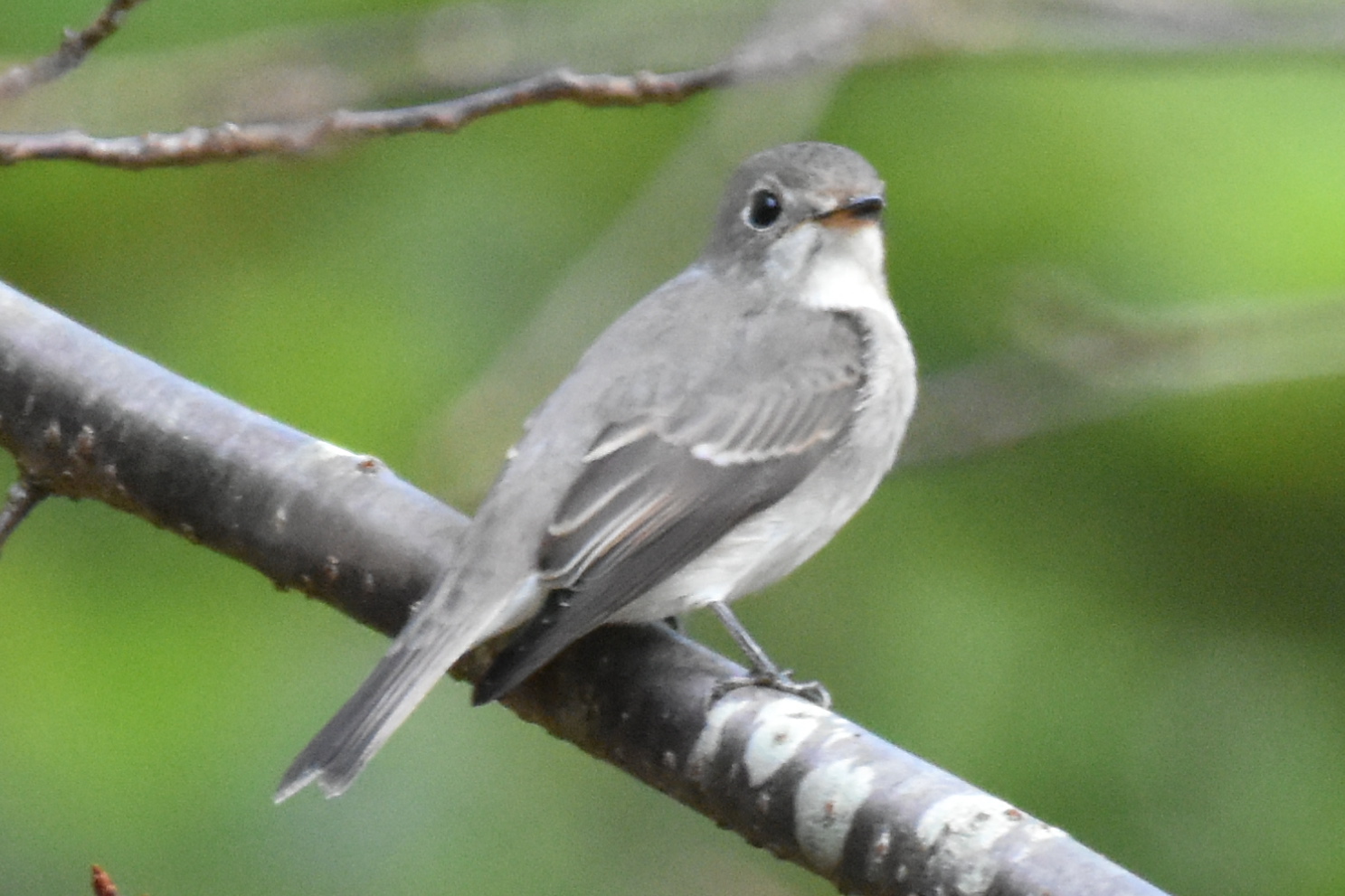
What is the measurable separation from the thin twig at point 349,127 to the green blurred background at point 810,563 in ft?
3.27

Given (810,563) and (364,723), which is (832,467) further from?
(364,723)

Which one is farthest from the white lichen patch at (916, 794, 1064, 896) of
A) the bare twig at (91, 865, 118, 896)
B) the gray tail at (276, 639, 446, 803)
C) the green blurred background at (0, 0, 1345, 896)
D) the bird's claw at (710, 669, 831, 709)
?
the green blurred background at (0, 0, 1345, 896)

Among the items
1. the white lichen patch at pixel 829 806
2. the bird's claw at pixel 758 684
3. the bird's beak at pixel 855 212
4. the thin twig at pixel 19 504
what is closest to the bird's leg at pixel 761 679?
the bird's claw at pixel 758 684

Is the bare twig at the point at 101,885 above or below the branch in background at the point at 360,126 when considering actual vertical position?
below

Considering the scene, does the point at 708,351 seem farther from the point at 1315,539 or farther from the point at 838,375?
the point at 1315,539

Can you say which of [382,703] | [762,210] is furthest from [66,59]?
[762,210]

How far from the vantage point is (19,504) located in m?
3.47

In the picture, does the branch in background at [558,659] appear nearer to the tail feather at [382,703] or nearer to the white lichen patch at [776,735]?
the white lichen patch at [776,735]

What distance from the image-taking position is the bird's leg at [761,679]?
10.0ft

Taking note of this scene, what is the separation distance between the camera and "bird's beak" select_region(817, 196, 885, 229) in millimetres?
3994

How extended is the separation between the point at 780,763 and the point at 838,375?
1.26 meters

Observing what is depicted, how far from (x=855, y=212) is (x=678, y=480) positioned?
71cm

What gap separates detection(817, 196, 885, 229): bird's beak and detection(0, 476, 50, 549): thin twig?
5.02 feet

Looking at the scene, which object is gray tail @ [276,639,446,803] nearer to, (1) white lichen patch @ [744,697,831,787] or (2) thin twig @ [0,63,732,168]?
(1) white lichen patch @ [744,697,831,787]
